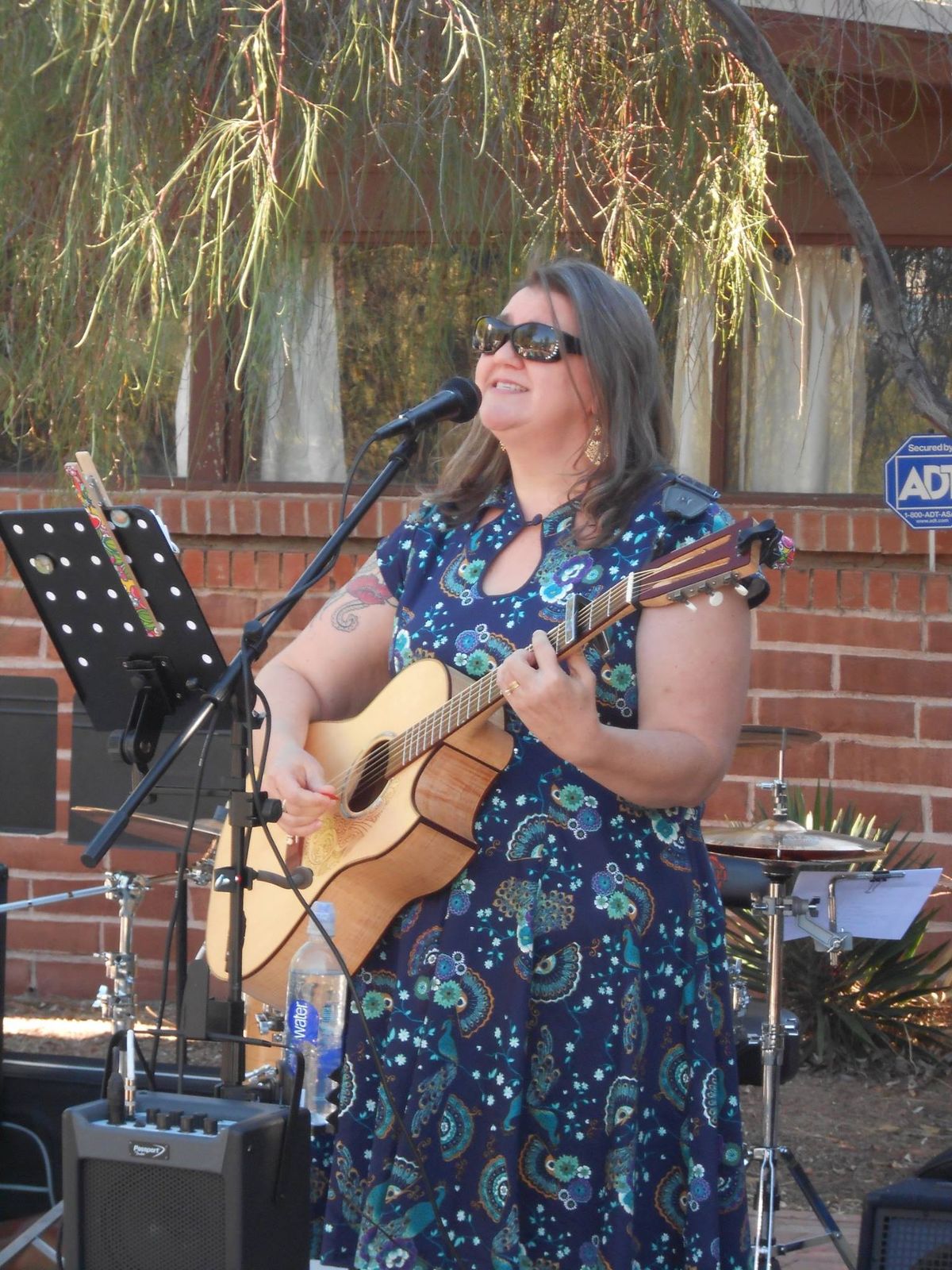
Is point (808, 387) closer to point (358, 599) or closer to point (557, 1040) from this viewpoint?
point (358, 599)

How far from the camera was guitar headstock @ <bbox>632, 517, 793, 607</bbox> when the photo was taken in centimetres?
213

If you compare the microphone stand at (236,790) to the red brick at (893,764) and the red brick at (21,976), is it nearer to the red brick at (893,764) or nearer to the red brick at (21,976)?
the red brick at (893,764)

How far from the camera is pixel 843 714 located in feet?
15.8

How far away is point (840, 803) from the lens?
15.8 feet

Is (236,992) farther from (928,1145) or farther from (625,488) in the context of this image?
(928,1145)

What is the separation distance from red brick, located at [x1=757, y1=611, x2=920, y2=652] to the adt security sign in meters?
0.33

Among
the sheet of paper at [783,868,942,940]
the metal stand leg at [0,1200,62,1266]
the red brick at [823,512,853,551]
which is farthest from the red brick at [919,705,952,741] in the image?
the metal stand leg at [0,1200,62,1266]

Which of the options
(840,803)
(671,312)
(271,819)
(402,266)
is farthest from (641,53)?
(840,803)

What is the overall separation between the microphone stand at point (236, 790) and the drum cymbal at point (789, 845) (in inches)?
51.2

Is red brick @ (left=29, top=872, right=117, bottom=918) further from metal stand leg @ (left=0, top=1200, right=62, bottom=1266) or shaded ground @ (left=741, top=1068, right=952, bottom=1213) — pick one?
shaded ground @ (left=741, top=1068, right=952, bottom=1213)

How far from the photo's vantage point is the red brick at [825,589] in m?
4.83

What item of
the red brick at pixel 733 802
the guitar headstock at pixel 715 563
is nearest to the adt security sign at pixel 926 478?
the red brick at pixel 733 802

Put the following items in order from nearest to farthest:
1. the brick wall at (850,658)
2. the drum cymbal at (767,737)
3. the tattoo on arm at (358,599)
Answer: the tattoo on arm at (358,599), the drum cymbal at (767,737), the brick wall at (850,658)

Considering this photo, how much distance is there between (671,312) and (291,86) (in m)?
1.02
